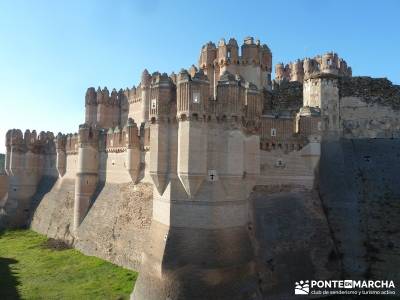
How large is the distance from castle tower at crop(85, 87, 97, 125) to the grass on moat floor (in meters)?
20.1

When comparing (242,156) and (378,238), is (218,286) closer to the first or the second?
(242,156)

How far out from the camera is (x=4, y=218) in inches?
1762

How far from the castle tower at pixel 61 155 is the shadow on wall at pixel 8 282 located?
44.8 ft

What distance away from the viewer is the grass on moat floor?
2258 centimetres

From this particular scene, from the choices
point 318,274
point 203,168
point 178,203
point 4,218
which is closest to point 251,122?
point 203,168

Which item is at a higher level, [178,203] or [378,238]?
[178,203]

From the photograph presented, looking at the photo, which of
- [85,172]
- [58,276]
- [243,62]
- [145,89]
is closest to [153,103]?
[58,276]

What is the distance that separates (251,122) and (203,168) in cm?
443

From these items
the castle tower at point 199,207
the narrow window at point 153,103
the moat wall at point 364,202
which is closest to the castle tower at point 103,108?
the narrow window at point 153,103

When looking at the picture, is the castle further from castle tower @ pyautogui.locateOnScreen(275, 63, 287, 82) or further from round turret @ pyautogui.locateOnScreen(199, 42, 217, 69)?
castle tower @ pyautogui.locateOnScreen(275, 63, 287, 82)

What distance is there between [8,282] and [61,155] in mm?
18985

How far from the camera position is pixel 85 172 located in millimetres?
33938

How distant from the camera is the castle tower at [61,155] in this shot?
1641 inches

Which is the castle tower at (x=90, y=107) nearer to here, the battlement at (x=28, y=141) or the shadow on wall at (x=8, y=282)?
the battlement at (x=28, y=141)
